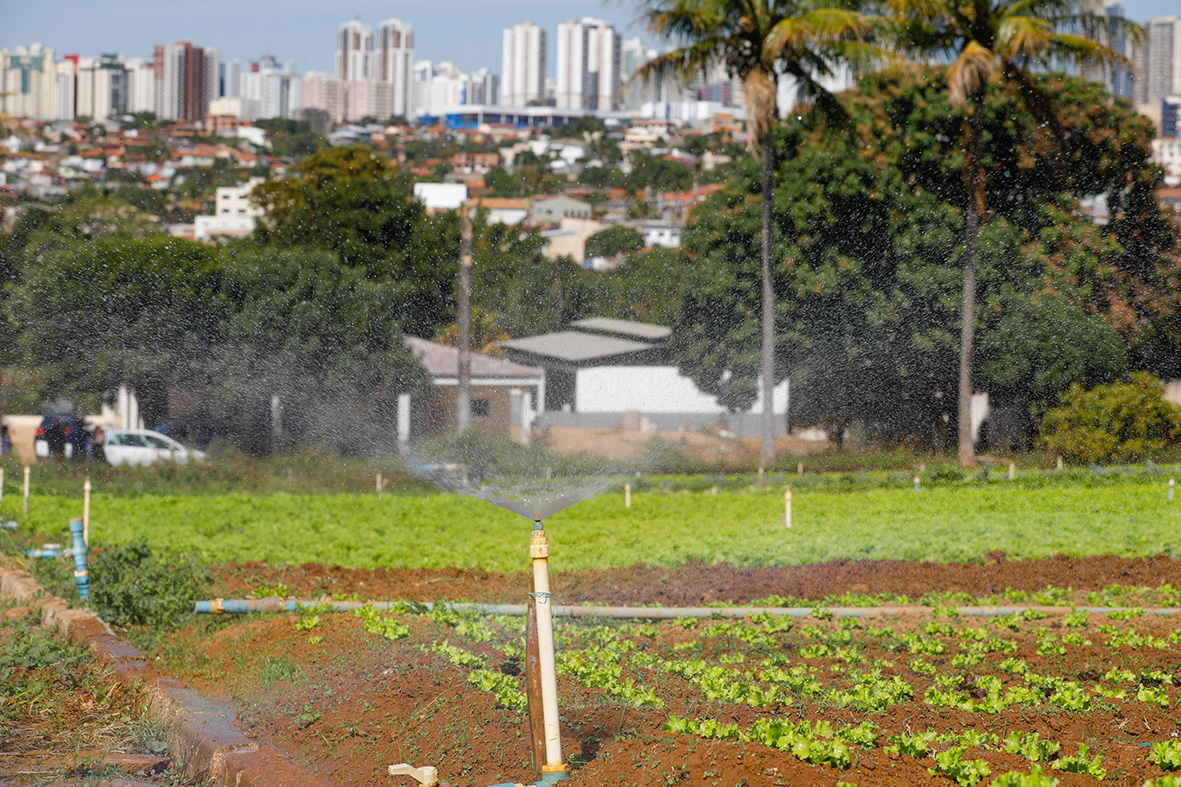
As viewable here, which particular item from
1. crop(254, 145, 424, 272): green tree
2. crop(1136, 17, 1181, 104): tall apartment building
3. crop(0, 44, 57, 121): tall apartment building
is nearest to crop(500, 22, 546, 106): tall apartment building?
crop(0, 44, 57, 121): tall apartment building

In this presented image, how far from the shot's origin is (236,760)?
13.4 ft

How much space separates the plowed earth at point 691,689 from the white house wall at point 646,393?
9.55m

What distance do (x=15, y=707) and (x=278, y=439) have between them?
16.2 meters

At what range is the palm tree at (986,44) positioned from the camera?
1463 centimetres

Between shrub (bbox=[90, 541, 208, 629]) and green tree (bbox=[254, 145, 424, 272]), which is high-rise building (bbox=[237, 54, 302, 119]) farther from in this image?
shrub (bbox=[90, 541, 208, 629])

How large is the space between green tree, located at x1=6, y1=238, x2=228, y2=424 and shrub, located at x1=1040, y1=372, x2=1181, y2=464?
15.3 m

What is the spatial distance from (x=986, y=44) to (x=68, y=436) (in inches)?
708

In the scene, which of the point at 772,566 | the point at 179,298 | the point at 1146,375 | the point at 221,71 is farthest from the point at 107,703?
the point at 221,71

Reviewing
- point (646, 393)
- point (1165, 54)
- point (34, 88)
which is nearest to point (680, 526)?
point (646, 393)

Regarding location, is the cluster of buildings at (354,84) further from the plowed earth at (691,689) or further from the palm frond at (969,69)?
the plowed earth at (691,689)

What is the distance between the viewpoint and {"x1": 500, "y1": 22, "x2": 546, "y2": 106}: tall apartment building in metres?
97.1

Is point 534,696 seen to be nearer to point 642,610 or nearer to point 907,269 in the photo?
point 642,610

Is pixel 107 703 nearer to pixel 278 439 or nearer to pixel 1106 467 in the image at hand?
pixel 1106 467

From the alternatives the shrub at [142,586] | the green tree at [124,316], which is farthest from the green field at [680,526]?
the green tree at [124,316]
